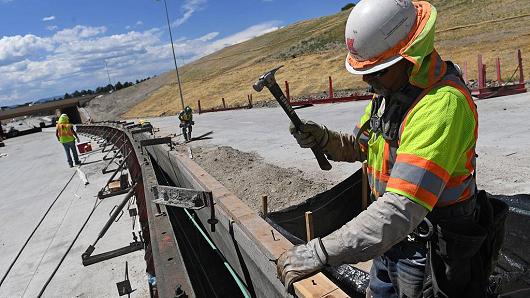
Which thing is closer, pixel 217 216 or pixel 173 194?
pixel 173 194

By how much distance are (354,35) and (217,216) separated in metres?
2.81

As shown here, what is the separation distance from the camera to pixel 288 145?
40.0 feet

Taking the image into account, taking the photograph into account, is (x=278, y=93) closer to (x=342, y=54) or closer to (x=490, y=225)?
(x=490, y=225)

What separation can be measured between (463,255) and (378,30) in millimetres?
1104

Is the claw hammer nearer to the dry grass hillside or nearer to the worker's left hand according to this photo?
the worker's left hand

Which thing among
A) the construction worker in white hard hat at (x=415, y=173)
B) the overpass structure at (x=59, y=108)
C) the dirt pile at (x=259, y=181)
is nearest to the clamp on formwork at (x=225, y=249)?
the construction worker in white hard hat at (x=415, y=173)

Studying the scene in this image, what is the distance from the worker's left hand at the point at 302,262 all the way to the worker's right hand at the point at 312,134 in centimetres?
103

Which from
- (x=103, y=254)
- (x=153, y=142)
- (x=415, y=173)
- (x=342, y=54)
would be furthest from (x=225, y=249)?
(x=342, y=54)

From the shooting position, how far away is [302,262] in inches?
78.1

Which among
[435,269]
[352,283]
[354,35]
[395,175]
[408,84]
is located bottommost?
[352,283]

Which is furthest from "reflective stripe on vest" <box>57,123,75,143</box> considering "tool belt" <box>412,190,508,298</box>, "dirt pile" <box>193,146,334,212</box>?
"tool belt" <box>412,190,508,298</box>

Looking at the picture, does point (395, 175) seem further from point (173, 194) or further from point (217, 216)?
point (217, 216)

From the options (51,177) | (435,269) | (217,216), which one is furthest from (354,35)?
(51,177)

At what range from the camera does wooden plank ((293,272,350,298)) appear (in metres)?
2.42
